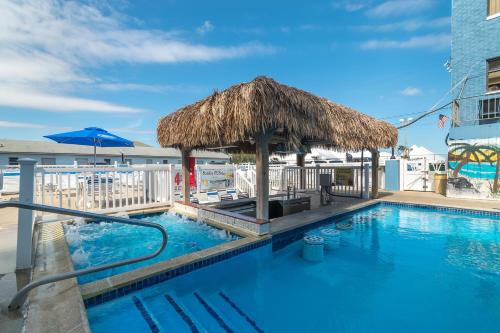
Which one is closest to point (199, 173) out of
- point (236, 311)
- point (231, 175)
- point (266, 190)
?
point (231, 175)

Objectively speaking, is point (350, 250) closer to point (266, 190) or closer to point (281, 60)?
point (266, 190)

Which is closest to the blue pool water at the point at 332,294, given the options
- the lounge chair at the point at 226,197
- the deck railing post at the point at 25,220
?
the deck railing post at the point at 25,220

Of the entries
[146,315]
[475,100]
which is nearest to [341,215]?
[146,315]

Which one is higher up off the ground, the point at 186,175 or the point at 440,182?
the point at 186,175

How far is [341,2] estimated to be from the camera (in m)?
10.5

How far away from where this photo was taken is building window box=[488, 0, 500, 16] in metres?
9.46

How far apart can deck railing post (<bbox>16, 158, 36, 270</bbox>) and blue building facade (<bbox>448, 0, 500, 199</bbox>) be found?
13205 mm

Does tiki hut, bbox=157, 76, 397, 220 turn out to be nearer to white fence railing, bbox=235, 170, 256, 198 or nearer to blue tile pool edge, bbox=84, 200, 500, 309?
blue tile pool edge, bbox=84, 200, 500, 309

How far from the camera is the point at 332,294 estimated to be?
332 centimetres

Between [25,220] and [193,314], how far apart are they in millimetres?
2416

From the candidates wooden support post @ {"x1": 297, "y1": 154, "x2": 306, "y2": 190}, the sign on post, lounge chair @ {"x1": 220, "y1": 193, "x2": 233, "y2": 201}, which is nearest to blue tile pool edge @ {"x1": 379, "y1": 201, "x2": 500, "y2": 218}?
wooden support post @ {"x1": 297, "y1": 154, "x2": 306, "y2": 190}

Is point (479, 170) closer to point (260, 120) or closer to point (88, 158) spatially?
point (260, 120)

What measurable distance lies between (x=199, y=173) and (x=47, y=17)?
6468 millimetres

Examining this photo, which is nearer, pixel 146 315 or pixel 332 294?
pixel 146 315
